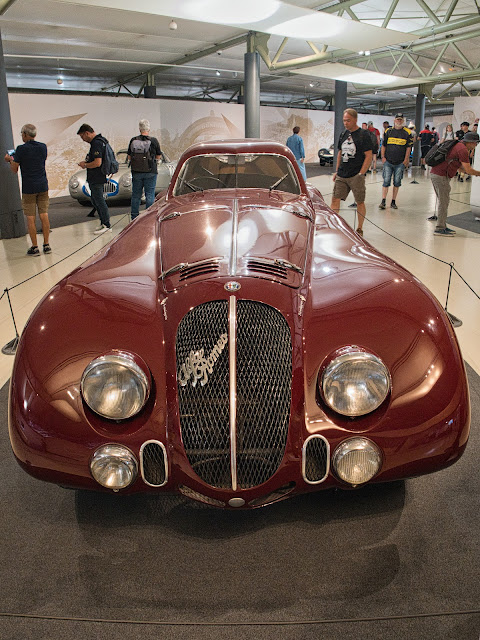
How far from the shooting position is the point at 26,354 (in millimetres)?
1979

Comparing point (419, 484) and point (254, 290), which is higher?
point (254, 290)

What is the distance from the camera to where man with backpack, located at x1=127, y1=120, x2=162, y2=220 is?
7.73 metres

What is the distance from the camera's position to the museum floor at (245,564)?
1.63 meters

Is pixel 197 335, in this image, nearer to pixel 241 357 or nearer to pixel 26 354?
pixel 241 357

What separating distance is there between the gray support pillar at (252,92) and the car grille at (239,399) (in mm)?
11885

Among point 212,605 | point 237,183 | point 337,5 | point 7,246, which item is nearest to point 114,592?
point 212,605

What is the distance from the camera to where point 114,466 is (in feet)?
5.87

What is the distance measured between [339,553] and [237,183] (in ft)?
8.56

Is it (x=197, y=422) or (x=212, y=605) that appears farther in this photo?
(x=197, y=422)

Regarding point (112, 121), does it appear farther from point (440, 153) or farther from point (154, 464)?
point (154, 464)

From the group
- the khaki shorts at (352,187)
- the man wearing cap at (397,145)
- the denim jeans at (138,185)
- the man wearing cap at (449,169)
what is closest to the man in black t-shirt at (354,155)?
the khaki shorts at (352,187)

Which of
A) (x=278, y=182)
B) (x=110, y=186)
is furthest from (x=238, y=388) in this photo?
(x=110, y=186)

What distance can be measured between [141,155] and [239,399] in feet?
22.0

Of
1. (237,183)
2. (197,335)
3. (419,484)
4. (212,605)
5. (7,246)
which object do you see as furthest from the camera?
(7,246)
